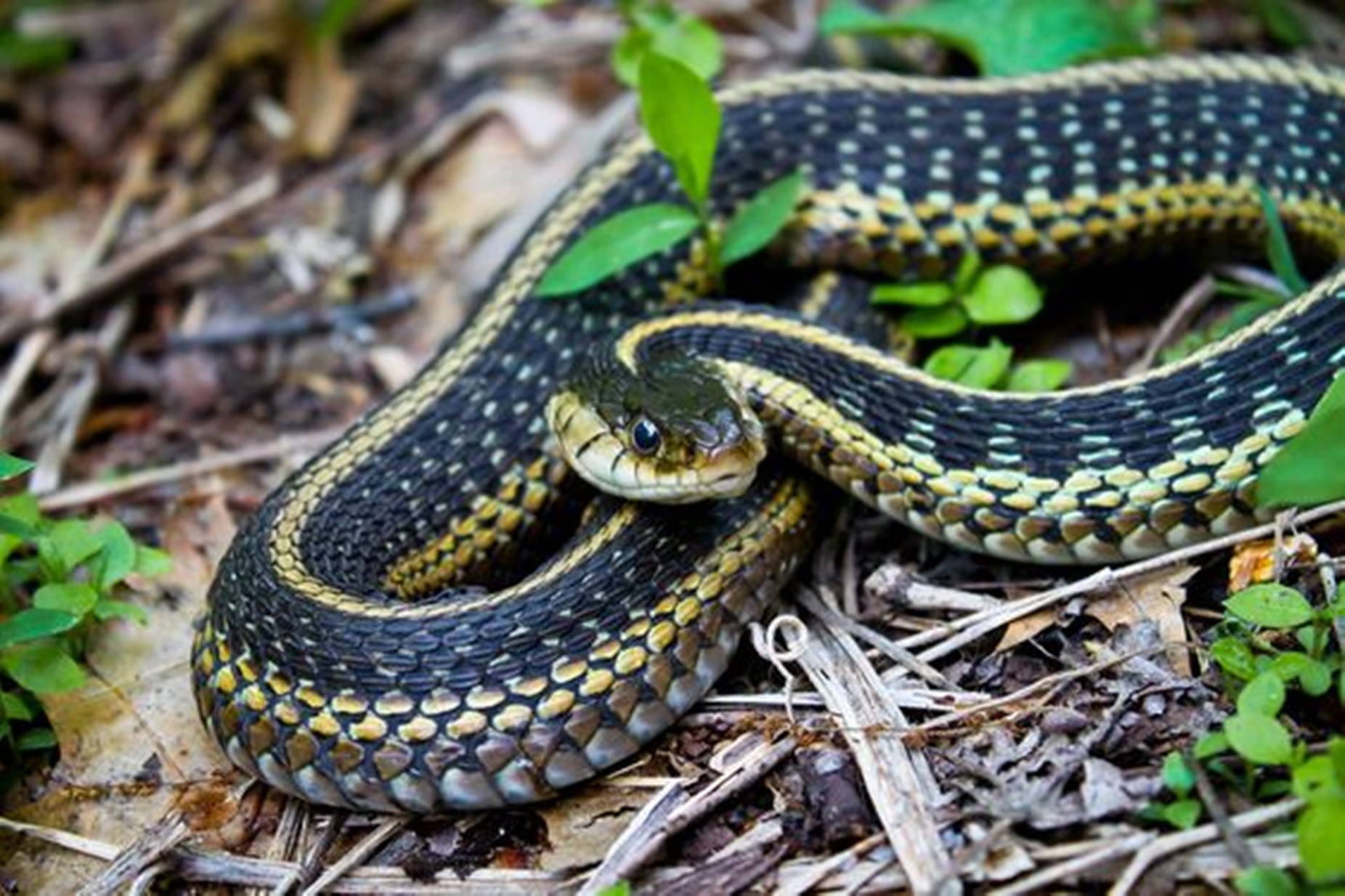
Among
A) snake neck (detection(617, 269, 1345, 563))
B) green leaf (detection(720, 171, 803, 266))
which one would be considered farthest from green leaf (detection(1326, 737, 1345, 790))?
green leaf (detection(720, 171, 803, 266))

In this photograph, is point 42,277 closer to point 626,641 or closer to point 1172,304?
point 626,641

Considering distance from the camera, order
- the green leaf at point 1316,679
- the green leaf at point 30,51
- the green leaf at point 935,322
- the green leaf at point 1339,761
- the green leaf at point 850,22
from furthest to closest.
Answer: the green leaf at point 30,51 < the green leaf at point 850,22 < the green leaf at point 935,322 < the green leaf at point 1316,679 < the green leaf at point 1339,761

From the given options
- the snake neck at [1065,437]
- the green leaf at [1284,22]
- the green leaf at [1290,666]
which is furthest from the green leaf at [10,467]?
Result: the green leaf at [1284,22]

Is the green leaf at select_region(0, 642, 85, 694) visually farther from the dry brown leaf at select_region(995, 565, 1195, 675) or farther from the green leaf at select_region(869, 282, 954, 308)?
the green leaf at select_region(869, 282, 954, 308)

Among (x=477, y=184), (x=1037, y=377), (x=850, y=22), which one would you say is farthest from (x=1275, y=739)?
(x=477, y=184)

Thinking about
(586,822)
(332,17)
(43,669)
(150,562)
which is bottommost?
(586,822)

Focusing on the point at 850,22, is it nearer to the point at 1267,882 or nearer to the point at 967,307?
the point at 967,307

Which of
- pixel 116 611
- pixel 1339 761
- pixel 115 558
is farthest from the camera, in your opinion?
pixel 115 558

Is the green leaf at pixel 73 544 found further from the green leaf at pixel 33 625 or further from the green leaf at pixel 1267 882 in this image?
the green leaf at pixel 1267 882
